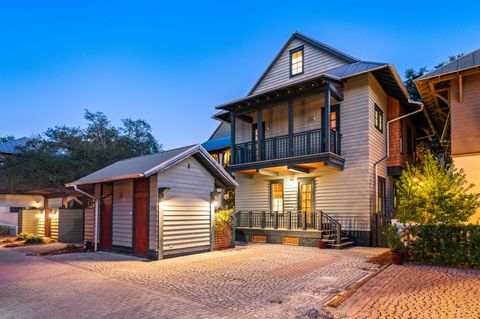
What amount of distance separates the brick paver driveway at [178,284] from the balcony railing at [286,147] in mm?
4819

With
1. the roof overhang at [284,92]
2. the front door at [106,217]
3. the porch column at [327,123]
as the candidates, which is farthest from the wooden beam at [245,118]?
the front door at [106,217]

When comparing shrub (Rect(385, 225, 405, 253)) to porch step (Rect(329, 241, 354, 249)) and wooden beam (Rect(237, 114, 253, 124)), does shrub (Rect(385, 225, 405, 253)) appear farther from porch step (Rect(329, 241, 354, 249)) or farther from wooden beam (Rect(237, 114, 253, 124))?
wooden beam (Rect(237, 114, 253, 124))

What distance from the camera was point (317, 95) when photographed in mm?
14844

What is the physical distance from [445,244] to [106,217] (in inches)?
465

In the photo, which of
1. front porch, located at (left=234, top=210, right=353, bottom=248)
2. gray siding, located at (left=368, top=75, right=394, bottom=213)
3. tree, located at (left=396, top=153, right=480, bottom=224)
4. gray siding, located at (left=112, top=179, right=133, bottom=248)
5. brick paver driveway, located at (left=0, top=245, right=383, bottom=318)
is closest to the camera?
brick paver driveway, located at (left=0, top=245, right=383, bottom=318)

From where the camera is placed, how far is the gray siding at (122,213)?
40.1 feet

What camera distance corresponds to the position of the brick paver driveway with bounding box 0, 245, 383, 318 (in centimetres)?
571

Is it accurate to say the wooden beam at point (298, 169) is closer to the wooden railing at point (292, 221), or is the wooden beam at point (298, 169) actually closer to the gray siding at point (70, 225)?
the wooden railing at point (292, 221)

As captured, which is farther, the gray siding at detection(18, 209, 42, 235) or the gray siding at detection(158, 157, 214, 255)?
the gray siding at detection(18, 209, 42, 235)

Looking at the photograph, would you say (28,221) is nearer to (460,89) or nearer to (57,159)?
(57,159)

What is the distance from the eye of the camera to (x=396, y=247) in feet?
32.2

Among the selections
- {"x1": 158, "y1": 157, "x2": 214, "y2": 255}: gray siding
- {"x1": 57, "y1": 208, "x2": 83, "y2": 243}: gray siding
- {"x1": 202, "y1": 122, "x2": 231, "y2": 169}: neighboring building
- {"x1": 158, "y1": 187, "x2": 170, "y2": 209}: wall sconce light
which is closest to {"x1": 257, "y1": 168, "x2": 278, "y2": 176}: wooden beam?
{"x1": 158, "y1": 157, "x2": 214, "y2": 255}: gray siding

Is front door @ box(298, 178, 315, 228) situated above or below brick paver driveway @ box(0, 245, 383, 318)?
above

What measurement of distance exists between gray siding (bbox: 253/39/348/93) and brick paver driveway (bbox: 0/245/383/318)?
940 centimetres
